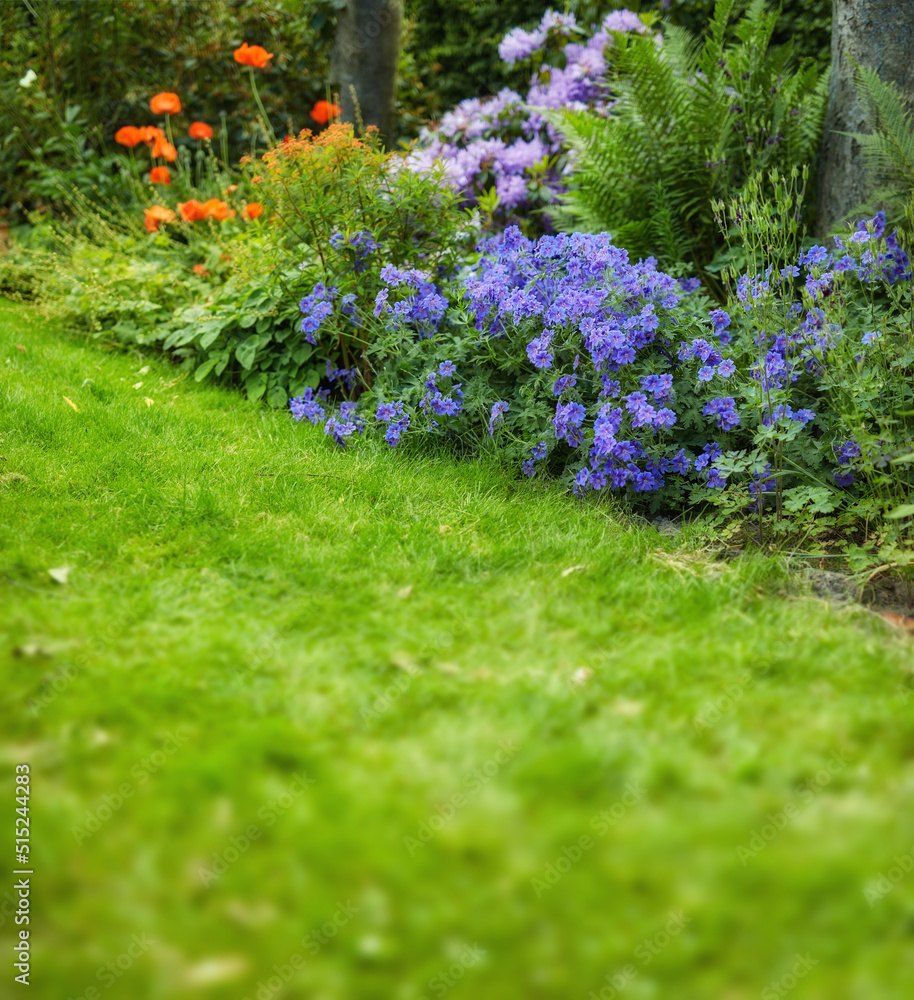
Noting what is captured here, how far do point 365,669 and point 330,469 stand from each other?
1.45 metres

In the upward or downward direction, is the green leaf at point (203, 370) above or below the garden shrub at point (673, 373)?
below

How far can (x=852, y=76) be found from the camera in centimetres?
412

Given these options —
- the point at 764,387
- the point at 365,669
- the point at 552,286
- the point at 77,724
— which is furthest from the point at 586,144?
the point at 77,724

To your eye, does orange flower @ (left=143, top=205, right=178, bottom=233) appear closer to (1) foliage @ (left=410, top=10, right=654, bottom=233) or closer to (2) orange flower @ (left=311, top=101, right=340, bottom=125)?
(2) orange flower @ (left=311, top=101, right=340, bottom=125)

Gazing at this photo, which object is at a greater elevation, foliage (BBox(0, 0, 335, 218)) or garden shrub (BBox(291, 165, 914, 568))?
foliage (BBox(0, 0, 335, 218))

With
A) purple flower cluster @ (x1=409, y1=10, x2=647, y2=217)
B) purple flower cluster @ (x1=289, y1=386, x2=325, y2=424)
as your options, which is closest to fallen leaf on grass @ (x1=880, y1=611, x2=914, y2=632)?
purple flower cluster @ (x1=289, y1=386, x2=325, y2=424)

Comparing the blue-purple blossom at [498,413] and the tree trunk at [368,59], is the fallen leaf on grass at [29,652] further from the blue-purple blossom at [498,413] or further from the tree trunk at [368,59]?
the tree trunk at [368,59]

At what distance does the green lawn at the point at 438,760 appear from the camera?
1.54 metres

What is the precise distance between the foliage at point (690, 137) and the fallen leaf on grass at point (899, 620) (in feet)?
7.91

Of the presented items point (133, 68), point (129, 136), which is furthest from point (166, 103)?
point (133, 68)

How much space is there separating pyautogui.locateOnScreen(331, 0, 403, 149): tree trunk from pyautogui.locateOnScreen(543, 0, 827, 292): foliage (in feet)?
6.50

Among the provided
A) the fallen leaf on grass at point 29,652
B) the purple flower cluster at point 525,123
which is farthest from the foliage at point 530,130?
the fallen leaf on grass at point 29,652

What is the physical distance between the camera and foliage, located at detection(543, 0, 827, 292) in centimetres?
447

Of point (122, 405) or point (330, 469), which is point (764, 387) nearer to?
point (330, 469)
